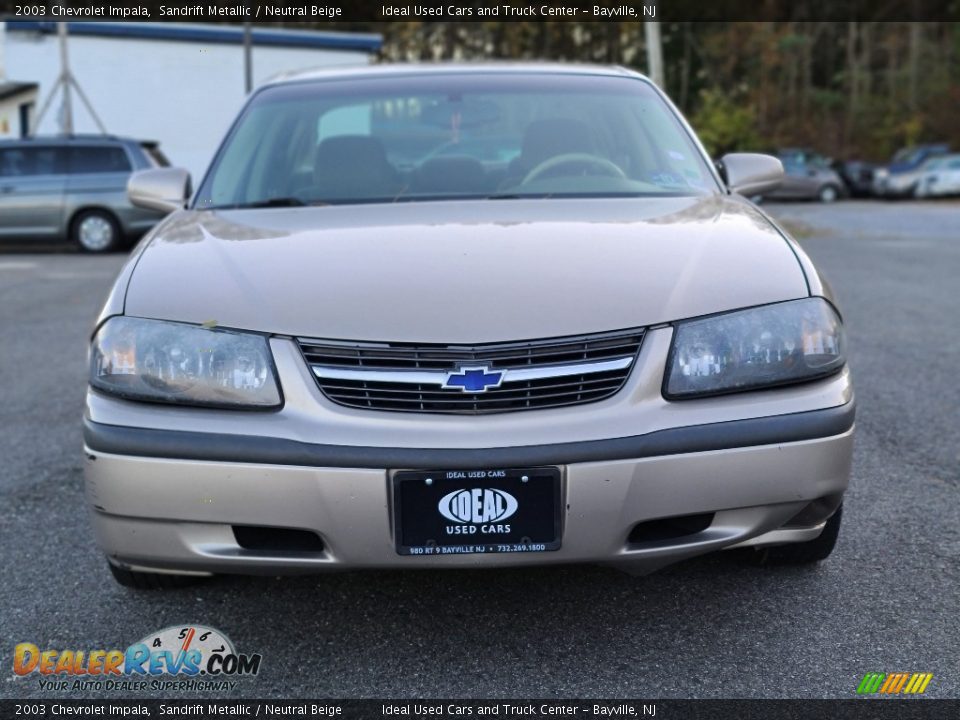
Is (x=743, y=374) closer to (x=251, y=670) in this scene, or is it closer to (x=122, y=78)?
(x=251, y=670)

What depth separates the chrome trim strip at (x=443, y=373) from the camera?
2.28 metres

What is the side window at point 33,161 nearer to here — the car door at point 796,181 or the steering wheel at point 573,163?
the steering wheel at point 573,163

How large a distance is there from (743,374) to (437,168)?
1.40 metres

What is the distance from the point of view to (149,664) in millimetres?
2508

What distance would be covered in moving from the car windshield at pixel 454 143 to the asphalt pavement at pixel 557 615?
112 centimetres

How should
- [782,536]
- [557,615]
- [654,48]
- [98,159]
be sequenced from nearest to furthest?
[782,536] < [557,615] < [98,159] < [654,48]

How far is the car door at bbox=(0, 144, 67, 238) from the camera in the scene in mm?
14867

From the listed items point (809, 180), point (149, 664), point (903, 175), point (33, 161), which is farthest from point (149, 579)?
point (903, 175)

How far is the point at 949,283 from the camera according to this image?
32.2 ft

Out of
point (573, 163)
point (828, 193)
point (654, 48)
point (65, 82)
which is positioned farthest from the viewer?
point (828, 193)

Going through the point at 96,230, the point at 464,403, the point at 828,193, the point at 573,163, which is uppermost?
the point at 573,163

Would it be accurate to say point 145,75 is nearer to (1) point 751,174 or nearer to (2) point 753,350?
(1) point 751,174

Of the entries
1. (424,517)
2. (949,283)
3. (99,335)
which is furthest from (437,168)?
(949,283)

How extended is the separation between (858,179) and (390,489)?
34.4 m
